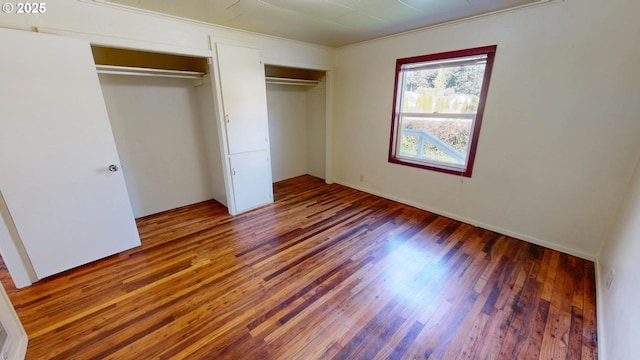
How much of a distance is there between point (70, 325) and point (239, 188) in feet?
6.74

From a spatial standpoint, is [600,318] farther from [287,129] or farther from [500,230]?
[287,129]

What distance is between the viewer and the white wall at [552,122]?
6.88 feet

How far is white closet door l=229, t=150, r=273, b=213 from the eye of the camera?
11.2 ft

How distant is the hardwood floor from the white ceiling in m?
2.39

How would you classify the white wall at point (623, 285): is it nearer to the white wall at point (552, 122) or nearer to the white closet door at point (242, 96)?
the white wall at point (552, 122)

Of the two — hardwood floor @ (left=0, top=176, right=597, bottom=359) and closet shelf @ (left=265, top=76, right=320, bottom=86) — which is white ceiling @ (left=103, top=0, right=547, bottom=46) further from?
hardwood floor @ (left=0, top=176, right=597, bottom=359)

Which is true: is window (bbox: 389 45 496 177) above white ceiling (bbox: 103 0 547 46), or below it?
below

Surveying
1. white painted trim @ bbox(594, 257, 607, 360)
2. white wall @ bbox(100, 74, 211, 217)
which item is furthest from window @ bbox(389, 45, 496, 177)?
white wall @ bbox(100, 74, 211, 217)

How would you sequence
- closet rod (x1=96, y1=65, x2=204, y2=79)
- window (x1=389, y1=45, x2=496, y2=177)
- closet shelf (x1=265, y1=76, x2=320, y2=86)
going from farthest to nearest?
closet shelf (x1=265, y1=76, x2=320, y2=86), window (x1=389, y1=45, x2=496, y2=177), closet rod (x1=96, y1=65, x2=204, y2=79)

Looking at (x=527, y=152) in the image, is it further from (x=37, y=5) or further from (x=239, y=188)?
(x=37, y=5)

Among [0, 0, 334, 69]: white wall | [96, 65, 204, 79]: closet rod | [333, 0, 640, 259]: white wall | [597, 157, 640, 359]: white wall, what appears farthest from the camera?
[96, 65, 204, 79]: closet rod

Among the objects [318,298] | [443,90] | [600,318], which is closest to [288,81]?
[443,90]

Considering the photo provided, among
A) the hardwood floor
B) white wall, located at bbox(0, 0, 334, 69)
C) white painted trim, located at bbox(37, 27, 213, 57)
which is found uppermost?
white wall, located at bbox(0, 0, 334, 69)

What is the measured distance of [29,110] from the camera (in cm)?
191
